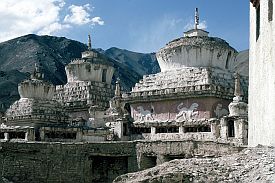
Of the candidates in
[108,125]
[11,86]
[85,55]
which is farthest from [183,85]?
[11,86]

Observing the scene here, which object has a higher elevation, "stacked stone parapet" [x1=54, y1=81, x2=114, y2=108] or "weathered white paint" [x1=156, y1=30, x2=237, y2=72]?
"weathered white paint" [x1=156, y1=30, x2=237, y2=72]

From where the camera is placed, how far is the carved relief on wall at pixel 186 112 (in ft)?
71.7

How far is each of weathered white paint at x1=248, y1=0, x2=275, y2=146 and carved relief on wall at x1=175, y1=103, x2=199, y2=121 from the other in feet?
28.7

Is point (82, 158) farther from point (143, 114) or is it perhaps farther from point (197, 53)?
point (197, 53)

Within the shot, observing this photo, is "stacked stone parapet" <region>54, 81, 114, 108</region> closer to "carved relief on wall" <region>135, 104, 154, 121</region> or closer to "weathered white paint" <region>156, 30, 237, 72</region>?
"carved relief on wall" <region>135, 104, 154, 121</region>

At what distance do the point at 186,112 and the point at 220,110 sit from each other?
1.52 m

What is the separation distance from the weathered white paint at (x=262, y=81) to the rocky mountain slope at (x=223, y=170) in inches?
52.2

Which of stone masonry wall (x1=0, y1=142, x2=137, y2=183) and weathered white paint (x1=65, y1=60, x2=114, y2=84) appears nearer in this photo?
stone masonry wall (x1=0, y1=142, x2=137, y2=183)

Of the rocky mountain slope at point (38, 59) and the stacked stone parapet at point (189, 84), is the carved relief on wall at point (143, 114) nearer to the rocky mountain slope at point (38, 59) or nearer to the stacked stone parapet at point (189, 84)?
the stacked stone parapet at point (189, 84)

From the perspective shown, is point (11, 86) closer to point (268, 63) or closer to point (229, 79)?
point (229, 79)

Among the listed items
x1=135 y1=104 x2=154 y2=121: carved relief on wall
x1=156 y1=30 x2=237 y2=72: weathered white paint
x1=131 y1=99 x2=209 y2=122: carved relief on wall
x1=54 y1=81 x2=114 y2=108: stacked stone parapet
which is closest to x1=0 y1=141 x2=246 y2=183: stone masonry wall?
x1=131 y1=99 x2=209 y2=122: carved relief on wall

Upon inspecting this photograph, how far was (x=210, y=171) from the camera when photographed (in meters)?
8.10

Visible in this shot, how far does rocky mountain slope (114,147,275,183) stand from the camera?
25.4 feet

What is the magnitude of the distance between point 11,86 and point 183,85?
27723mm
